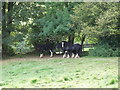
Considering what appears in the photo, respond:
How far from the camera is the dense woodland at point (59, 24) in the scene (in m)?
8.90

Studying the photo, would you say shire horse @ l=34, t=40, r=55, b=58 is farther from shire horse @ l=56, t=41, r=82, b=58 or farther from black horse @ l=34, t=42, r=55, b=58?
shire horse @ l=56, t=41, r=82, b=58

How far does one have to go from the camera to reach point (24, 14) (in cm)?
1056

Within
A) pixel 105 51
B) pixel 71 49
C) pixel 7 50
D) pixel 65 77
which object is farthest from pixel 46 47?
pixel 65 77

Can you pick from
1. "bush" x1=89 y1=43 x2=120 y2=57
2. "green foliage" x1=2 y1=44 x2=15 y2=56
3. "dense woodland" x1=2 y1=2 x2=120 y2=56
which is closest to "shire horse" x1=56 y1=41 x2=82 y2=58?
"dense woodland" x1=2 y1=2 x2=120 y2=56

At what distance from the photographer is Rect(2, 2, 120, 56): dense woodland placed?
890cm

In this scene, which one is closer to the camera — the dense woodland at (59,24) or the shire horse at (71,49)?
the dense woodland at (59,24)

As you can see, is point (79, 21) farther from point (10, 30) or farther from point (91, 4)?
point (10, 30)

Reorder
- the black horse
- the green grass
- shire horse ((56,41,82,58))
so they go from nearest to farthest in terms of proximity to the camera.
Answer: the green grass
shire horse ((56,41,82,58))
the black horse

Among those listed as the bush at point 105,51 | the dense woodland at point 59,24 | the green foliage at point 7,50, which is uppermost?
the dense woodland at point 59,24

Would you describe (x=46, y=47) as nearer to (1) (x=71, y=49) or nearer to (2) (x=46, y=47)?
(2) (x=46, y=47)

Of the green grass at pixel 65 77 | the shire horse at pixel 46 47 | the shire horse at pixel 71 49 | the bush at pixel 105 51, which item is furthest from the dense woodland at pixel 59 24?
the green grass at pixel 65 77

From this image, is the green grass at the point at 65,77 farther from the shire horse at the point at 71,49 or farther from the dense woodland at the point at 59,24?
the shire horse at the point at 71,49

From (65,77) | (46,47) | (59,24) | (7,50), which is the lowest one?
(7,50)

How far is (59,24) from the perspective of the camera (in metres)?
10.1
